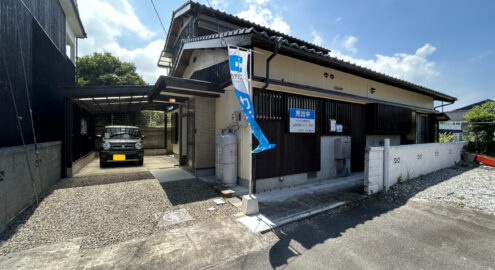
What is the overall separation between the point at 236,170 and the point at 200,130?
Answer: 6.34 feet

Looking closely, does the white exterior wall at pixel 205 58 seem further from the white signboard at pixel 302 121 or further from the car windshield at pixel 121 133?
the car windshield at pixel 121 133

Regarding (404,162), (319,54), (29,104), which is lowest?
(404,162)

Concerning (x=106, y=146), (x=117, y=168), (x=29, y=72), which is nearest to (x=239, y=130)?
(x=29, y=72)

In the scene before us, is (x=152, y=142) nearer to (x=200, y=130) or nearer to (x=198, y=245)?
(x=200, y=130)

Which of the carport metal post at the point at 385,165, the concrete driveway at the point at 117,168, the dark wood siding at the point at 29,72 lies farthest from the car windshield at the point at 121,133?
the carport metal post at the point at 385,165

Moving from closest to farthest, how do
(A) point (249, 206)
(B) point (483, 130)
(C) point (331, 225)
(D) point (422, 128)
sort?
(C) point (331, 225)
(A) point (249, 206)
(B) point (483, 130)
(D) point (422, 128)

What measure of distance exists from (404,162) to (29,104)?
9.65m

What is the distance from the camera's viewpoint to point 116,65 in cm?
2045

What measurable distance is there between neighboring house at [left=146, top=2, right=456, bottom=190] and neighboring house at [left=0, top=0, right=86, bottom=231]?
264cm

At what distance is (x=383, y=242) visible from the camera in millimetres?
2869

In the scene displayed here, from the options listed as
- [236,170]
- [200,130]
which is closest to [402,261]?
[236,170]

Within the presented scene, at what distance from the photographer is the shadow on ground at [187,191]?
439 centimetres

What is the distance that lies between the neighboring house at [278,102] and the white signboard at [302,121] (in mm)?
145

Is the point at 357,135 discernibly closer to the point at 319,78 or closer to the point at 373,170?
the point at 373,170
